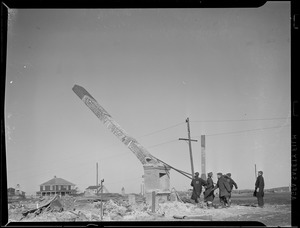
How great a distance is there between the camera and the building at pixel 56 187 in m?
5.74

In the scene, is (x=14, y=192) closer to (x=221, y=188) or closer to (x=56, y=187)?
(x=56, y=187)

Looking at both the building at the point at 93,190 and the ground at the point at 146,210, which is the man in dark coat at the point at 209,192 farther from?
the building at the point at 93,190

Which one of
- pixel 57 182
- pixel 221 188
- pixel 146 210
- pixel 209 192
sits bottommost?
pixel 146 210

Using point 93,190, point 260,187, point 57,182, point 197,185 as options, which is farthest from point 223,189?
point 57,182

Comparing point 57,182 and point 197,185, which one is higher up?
point 57,182

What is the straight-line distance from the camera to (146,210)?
19.1ft

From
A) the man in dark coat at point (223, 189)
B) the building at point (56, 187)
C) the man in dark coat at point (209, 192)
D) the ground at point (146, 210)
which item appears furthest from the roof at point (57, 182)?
the man in dark coat at point (223, 189)

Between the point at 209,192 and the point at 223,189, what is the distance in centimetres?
30

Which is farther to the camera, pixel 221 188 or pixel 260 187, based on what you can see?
pixel 221 188

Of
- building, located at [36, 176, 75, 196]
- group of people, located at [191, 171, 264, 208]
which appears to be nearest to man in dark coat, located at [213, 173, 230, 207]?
group of people, located at [191, 171, 264, 208]

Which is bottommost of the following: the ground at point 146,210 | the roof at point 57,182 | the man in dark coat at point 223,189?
the ground at point 146,210

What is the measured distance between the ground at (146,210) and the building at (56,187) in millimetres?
101

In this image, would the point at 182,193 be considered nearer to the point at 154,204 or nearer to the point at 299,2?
the point at 154,204

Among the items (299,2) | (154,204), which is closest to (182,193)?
(154,204)
